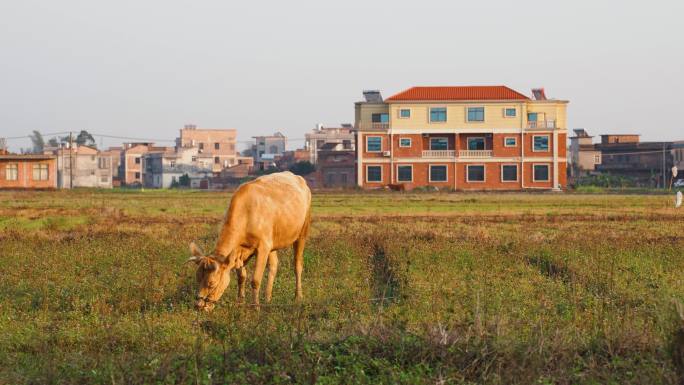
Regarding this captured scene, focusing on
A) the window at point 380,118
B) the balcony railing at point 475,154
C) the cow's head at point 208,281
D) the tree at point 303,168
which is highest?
the window at point 380,118

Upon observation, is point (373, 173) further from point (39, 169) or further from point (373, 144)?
point (39, 169)

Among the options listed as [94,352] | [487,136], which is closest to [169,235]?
[94,352]

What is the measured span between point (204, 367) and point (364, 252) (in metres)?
12.2

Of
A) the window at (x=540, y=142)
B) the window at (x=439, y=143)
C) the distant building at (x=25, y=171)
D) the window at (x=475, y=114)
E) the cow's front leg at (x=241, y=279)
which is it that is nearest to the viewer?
the cow's front leg at (x=241, y=279)

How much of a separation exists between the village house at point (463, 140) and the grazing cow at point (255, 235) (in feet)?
203

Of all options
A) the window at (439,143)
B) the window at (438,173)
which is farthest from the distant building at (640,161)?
the window at (438,173)

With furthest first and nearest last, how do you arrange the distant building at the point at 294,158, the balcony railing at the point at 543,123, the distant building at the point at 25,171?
the distant building at the point at 294,158 → the distant building at the point at 25,171 → the balcony railing at the point at 543,123

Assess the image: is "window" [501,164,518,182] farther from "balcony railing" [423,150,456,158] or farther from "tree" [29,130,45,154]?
"tree" [29,130,45,154]

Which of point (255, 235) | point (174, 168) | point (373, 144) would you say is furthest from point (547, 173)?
point (255, 235)

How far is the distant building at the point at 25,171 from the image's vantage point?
269 ft

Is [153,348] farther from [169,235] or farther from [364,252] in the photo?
[169,235]

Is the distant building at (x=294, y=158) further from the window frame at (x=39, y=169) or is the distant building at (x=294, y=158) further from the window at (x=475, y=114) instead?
the window at (x=475, y=114)

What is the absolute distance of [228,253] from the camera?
518 inches

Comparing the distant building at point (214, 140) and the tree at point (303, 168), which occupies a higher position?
the distant building at point (214, 140)
